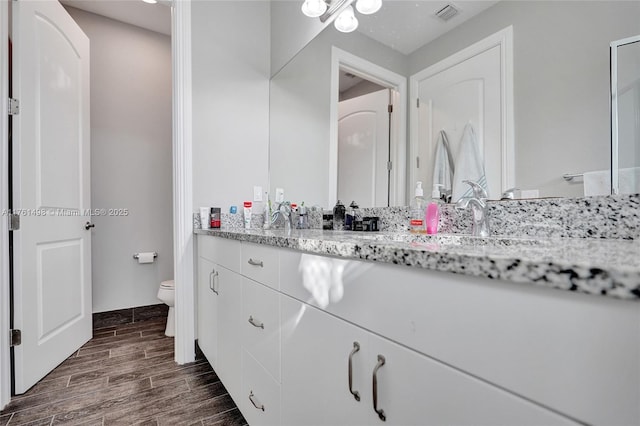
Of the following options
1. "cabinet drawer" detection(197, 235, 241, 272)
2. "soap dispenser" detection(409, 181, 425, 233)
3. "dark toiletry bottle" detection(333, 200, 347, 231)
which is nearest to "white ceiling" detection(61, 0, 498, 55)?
"soap dispenser" detection(409, 181, 425, 233)

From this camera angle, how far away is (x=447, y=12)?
47.7 inches

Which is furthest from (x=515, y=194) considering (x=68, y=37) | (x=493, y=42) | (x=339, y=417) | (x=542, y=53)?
(x=68, y=37)

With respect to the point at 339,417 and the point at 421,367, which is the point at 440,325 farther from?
the point at 339,417

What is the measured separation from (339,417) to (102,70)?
125 inches

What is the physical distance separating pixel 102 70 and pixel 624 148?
3.38 meters

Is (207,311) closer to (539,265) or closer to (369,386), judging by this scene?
(369,386)

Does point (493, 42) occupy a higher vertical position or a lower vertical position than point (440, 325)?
higher

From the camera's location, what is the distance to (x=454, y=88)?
1200 millimetres

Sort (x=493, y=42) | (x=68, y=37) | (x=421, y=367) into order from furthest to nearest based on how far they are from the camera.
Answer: (x=68, y=37) → (x=493, y=42) → (x=421, y=367)

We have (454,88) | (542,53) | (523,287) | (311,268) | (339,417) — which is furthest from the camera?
(454,88)

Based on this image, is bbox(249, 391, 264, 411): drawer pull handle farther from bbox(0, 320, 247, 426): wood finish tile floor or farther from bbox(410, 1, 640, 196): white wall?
bbox(410, 1, 640, 196): white wall

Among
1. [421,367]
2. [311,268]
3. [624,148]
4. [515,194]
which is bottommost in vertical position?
[421,367]

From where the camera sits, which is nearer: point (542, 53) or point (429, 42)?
point (542, 53)

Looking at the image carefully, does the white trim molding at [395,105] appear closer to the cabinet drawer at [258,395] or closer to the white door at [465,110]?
the white door at [465,110]
